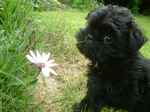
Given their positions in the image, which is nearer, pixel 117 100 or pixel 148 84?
pixel 148 84

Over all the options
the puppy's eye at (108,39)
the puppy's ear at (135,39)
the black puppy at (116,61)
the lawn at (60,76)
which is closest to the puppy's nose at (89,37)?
the black puppy at (116,61)

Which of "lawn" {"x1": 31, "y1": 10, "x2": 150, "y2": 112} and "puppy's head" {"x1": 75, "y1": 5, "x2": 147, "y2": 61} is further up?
"puppy's head" {"x1": 75, "y1": 5, "x2": 147, "y2": 61}

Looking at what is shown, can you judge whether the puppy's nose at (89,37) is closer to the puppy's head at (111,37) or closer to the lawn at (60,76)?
the puppy's head at (111,37)

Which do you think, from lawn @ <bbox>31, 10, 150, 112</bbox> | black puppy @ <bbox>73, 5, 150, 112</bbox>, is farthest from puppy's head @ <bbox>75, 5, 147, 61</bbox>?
lawn @ <bbox>31, 10, 150, 112</bbox>

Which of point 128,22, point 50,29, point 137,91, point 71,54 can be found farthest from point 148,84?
point 50,29

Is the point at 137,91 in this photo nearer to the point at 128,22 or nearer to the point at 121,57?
the point at 121,57

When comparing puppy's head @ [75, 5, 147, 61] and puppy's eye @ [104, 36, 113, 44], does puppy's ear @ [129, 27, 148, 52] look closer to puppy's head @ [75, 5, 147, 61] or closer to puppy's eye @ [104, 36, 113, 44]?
puppy's head @ [75, 5, 147, 61]

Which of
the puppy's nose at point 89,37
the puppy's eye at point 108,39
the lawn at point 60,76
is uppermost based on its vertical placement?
the puppy's eye at point 108,39
